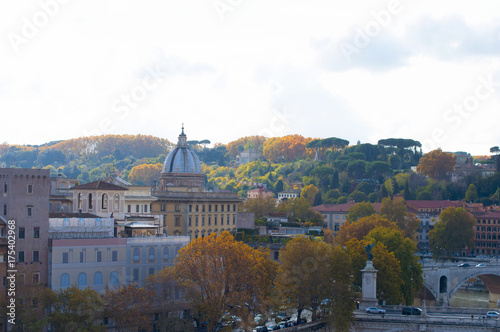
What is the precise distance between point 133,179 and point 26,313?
142572 millimetres

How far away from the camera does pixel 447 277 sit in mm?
69438

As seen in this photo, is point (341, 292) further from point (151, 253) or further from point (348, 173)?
point (348, 173)

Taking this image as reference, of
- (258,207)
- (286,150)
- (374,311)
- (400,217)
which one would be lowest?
(374,311)

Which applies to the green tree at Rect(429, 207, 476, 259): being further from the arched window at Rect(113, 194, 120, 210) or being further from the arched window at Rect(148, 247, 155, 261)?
the arched window at Rect(148, 247, 155, 261)

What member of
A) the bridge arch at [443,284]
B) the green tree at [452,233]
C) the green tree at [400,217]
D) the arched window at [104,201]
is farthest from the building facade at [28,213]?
the green tree at [400,217]

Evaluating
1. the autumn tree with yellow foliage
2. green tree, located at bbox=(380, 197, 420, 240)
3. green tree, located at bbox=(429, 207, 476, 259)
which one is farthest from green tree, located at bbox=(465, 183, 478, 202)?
the autumn tree with yellow foliage

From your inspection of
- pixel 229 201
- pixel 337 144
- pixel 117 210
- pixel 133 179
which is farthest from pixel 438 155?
pixel 117 210

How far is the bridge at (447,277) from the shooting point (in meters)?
67.9

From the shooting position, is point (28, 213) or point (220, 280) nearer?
point (28, 213)

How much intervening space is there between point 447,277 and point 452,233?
25.1m

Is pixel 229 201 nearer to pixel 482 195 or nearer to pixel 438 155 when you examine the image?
pixel 482 195

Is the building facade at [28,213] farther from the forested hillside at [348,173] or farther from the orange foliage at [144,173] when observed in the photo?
the orange foliage at [144,173]

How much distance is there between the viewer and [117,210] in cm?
4972

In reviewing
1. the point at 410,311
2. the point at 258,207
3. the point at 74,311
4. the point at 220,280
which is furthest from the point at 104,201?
the point at 258,207
